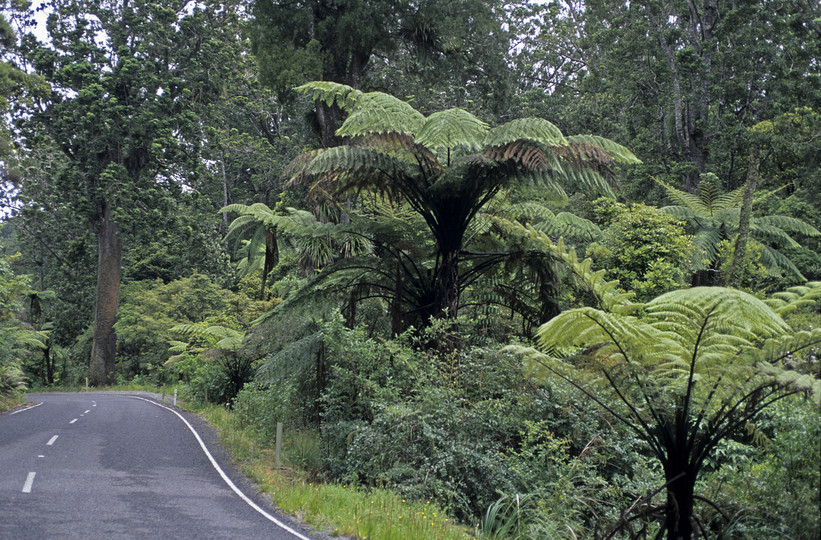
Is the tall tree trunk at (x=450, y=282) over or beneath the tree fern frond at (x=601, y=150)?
beneath

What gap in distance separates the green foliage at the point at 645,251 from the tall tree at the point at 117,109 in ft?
76.8

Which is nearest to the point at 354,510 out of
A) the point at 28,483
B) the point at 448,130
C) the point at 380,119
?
the point at 28,483

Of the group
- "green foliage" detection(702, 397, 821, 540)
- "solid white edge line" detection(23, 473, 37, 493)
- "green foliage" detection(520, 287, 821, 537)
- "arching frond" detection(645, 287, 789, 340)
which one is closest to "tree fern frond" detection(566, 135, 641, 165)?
"green foliage" detection(520, 287, 821, 537)

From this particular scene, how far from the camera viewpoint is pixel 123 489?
9.25 metres

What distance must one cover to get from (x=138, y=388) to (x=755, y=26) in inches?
1349

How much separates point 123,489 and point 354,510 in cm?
373

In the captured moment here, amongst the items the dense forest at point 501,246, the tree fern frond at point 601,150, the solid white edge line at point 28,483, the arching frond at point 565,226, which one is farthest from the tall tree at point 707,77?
the solid white edge line at point 28,483

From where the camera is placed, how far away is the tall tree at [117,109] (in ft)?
101

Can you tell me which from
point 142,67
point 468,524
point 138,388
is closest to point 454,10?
point 468,524

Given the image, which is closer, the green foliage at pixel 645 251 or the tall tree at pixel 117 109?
the green foliage at pixel 645 251

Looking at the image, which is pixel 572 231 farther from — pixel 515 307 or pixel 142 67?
pixel 142 67

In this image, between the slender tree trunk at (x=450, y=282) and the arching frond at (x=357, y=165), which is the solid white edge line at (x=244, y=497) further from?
the arching frond at (x=357, y=165)

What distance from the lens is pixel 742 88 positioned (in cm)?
1986

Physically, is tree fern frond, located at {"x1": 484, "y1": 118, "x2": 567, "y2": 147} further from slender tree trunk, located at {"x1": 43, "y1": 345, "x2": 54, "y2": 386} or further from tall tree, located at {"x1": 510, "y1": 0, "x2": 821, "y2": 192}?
slender tree trunk, located at {"x1": 43, "y1": 345, "x2": 54, "y2": 386}
